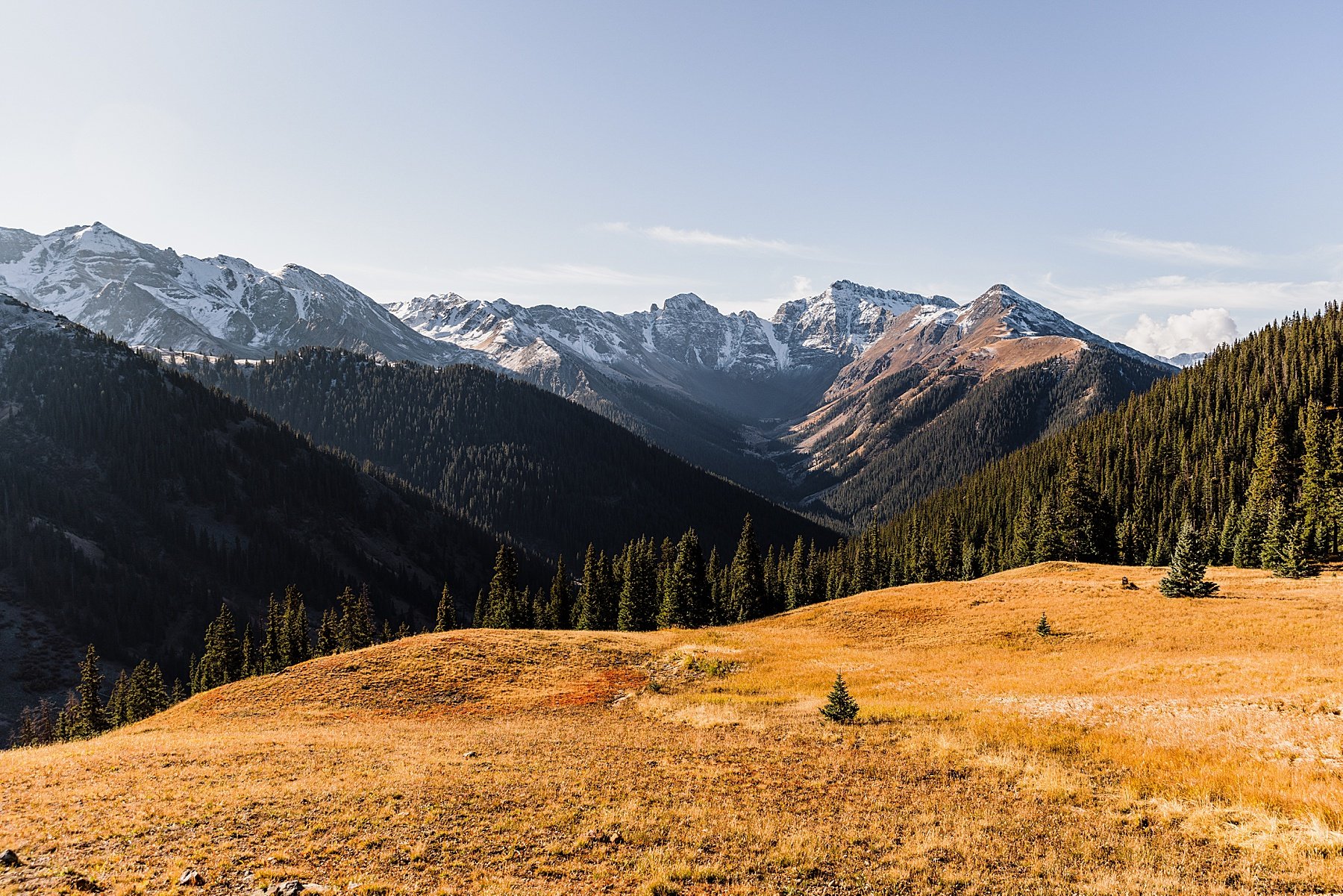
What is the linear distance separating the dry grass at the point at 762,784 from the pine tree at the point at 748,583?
170 ft

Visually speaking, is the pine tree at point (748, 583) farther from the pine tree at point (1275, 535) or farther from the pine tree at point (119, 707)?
the pine tree at point (119, 707)

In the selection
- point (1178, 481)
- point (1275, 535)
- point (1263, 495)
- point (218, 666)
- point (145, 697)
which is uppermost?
point (1178, 481)

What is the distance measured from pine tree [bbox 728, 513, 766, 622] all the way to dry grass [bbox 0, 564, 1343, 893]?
51.7m

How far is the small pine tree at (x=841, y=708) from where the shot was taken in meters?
24.8

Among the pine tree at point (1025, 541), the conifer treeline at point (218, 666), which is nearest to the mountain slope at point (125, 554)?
the conifer treeline at point (218, 666)

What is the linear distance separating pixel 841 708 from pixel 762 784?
323 inches

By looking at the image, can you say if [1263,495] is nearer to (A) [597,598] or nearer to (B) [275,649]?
(A) [597,598]

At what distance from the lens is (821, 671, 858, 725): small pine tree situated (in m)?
24.8

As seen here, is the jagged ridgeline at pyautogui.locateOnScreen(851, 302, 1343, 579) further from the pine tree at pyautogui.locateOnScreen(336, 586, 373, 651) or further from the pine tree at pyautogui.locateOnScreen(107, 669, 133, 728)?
the pine tree at pyautogui.locateOnScreen(107, 669, 133, 728)

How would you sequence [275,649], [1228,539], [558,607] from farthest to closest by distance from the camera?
1. [558,607]
2. [275,649]
3. [1228,539]

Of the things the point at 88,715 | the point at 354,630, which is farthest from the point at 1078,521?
the point at 88,715

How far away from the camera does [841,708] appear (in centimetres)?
2486

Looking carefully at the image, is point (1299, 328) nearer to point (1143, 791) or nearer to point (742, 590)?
point (742, 590)

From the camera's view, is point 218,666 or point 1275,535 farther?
point 218,666
